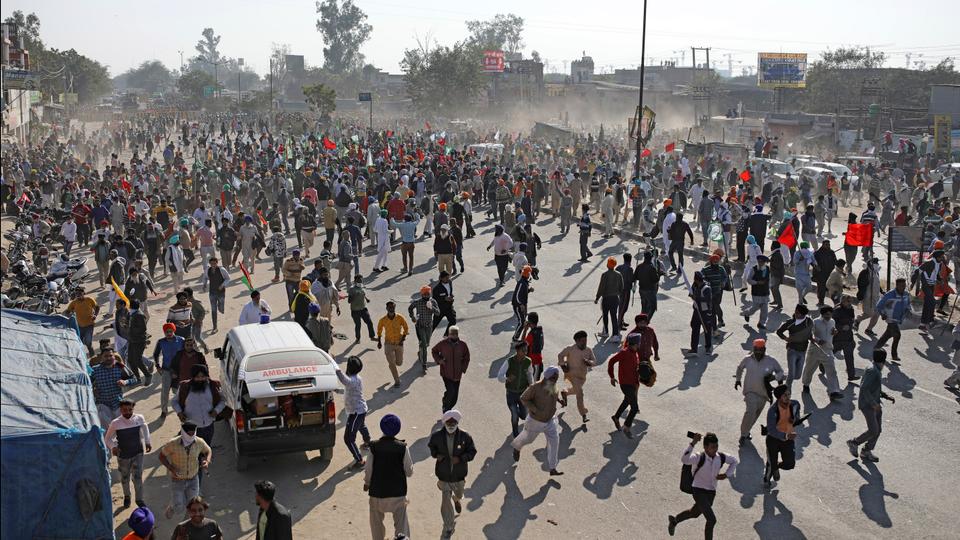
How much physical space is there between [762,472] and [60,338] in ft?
26.0

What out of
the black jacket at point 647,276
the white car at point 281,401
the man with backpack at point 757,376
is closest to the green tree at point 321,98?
the black jacket at point 647,276

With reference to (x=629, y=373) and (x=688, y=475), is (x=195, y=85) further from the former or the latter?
(x=688, y=475)

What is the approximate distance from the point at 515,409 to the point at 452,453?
9.34ft

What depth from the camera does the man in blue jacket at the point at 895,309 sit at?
1584 cm

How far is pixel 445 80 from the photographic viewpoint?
93.7 metres

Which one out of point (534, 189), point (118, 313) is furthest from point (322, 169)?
point (118, 313)

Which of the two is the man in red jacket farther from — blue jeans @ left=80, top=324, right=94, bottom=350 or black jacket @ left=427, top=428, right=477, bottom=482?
blue jeans @ left=80, top=324, right=94, bottom=350

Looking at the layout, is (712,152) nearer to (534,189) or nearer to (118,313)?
(534,189)

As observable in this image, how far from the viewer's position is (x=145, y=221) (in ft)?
79.3

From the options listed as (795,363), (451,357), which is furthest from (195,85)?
(795,363)

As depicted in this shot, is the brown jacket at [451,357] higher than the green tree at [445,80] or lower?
lower

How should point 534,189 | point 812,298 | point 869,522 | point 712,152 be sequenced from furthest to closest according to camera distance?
1. point 712,152
2. point 534,189
3. point 812,298
4. point 869,522

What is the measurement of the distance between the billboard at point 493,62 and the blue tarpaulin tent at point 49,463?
4067 inches

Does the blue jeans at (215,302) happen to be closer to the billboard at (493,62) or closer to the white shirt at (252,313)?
the white shirt at (252,313)
